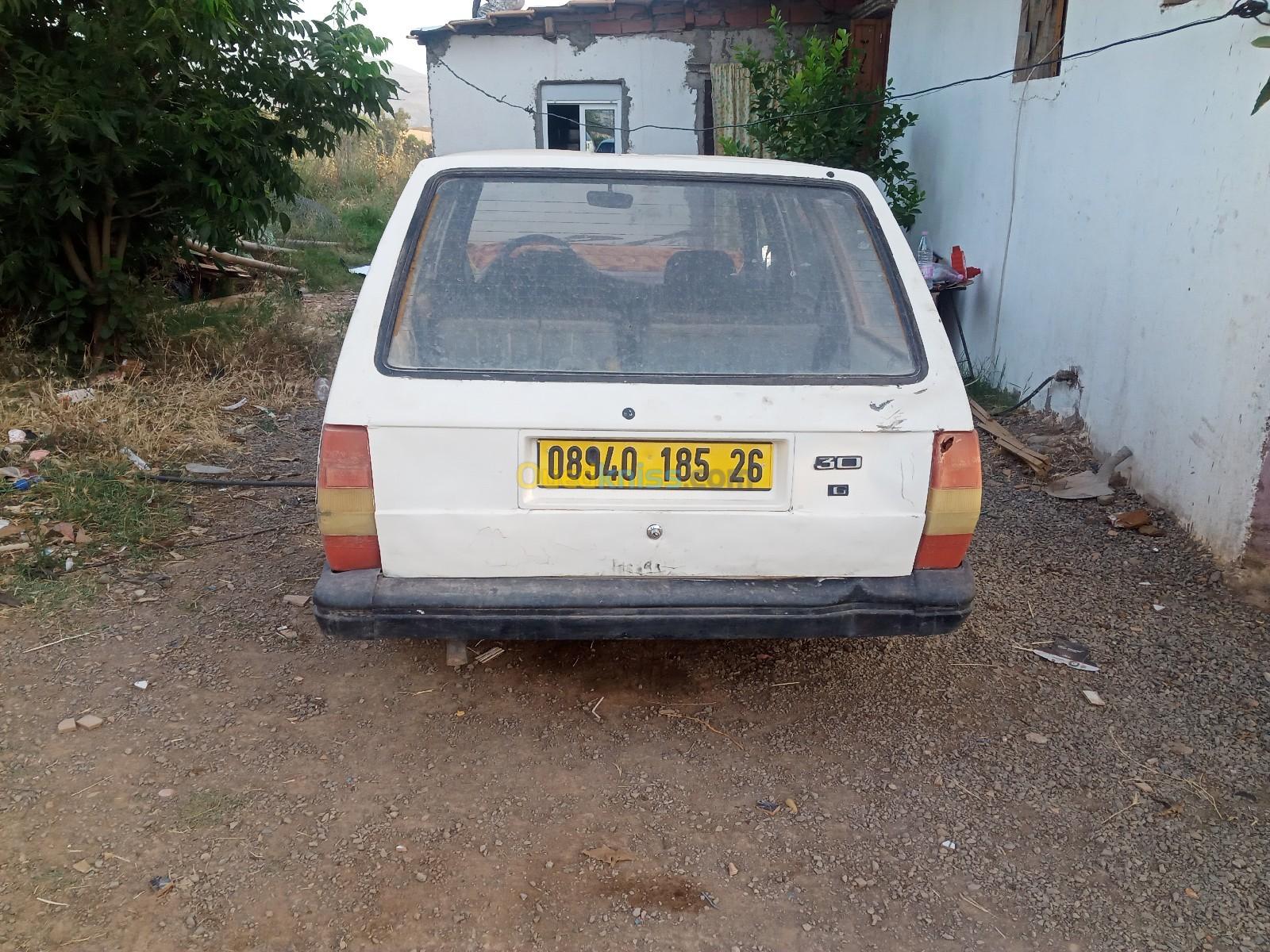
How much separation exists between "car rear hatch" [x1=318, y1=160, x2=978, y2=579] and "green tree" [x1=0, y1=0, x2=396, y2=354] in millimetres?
3616

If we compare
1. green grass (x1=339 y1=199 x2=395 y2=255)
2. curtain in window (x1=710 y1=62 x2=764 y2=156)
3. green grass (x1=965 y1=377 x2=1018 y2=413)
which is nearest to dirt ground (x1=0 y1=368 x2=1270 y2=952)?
green grass (x1=965 y1=377 x2=1018 y2=413)

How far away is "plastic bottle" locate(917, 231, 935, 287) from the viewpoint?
23.0 ft

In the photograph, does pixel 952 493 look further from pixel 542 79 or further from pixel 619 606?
pixel 542 79

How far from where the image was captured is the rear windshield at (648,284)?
2527 mm

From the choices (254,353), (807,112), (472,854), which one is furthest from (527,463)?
(807,112)

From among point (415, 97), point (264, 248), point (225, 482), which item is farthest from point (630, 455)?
point (415, 97)

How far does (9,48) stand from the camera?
210 inches

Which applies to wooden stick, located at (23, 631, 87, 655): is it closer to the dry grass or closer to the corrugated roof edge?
the dry grass

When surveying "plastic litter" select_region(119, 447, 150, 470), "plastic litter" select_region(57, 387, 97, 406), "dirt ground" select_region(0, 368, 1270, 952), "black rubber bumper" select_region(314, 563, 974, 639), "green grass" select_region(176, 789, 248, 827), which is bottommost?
"dirt ground" select_region(0, 368, 1270, 952)

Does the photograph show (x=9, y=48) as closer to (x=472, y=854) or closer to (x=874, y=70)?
(x=472, y=854)

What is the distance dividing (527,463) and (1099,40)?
15.1 feet

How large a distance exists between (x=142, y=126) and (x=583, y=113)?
721 cm

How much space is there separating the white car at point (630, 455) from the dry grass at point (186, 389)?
3218mm

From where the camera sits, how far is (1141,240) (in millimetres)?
4652
